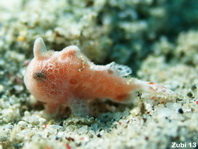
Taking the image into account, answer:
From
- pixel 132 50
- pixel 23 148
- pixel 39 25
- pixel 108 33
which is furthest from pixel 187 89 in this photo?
pixel 39 25

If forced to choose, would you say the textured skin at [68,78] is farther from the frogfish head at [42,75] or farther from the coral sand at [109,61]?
the coral sand at [109,61]

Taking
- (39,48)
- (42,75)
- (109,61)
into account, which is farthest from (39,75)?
(109,61)

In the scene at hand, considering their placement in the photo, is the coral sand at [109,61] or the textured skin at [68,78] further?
the textured skin at [68,78]

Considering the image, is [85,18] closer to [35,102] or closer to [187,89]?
[35,102]

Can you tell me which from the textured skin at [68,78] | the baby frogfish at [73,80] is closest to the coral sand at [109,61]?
the baby frogfish at [73,80]

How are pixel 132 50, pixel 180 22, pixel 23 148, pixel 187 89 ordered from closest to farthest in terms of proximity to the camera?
1. pixel 23 148
2. pixel 187 89
3. pixel 132 50
4. pixel 180 22

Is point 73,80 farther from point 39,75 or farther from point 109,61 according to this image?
point 109,61

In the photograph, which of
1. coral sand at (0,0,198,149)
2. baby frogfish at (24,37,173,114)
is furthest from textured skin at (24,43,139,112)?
coral sand at (0,0,198,149)

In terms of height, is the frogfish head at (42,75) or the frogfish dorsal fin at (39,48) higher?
the frogfish dorsal fin at (39,48)
